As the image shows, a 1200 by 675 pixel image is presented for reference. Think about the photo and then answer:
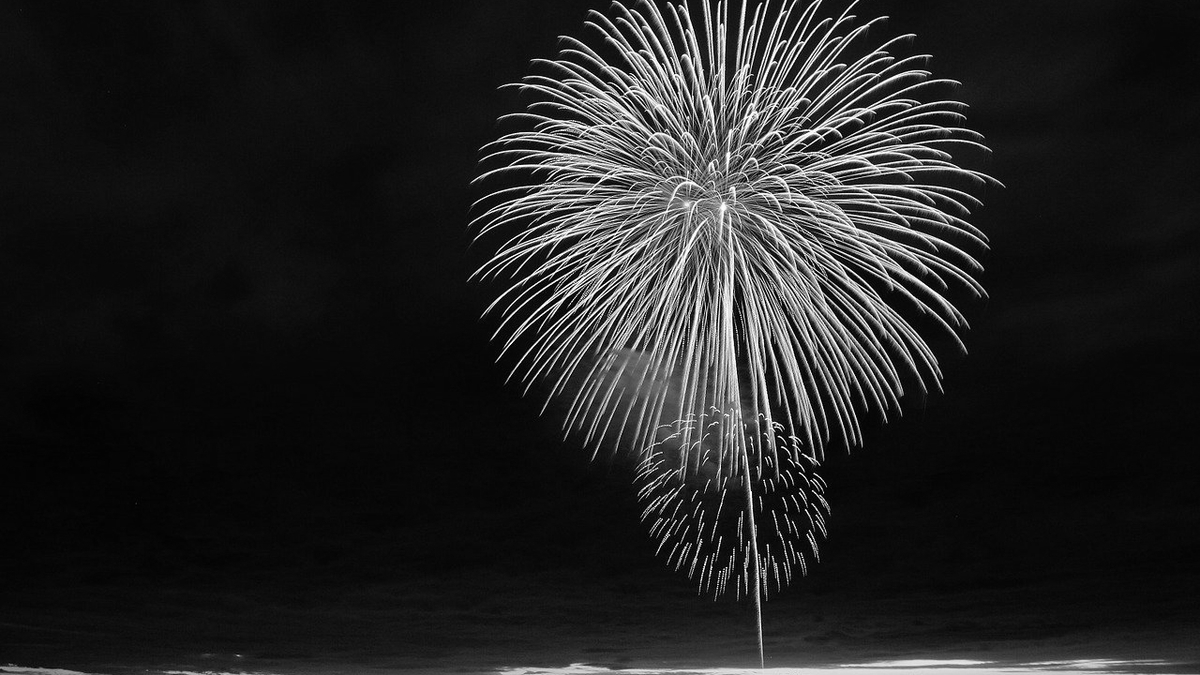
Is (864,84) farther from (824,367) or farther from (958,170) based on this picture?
(824,367)

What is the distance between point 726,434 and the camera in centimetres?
3266

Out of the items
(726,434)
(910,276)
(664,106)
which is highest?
(664,106)

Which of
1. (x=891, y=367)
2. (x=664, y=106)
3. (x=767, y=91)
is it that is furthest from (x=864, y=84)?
(x=891, y=367)

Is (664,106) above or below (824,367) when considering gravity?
above

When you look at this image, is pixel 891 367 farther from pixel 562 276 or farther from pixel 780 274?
pixel 562 276

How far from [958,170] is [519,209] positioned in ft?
41.2

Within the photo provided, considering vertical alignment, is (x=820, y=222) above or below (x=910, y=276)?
above

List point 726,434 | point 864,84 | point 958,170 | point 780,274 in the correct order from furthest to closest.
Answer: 1. point 726,434
2. point 780,274
3. point 864,84
4. point 958,170

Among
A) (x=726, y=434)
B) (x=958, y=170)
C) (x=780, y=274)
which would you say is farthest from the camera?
(x=726, y=434)

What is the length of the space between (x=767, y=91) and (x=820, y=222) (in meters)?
4.09

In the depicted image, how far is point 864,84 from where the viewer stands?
94.5 feet

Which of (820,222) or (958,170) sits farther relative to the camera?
(820,222)

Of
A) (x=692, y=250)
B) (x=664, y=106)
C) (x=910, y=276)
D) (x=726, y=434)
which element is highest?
(x=664, y=106)

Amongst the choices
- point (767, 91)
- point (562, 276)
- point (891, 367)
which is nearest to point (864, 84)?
point (767, 91)
